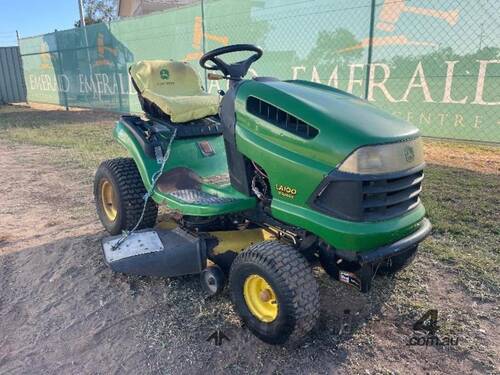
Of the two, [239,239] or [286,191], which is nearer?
[286,191]

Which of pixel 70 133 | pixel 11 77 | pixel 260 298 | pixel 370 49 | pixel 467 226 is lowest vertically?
pixel 70 133

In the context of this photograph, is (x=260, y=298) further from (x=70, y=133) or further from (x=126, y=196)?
(x=70, y=133)

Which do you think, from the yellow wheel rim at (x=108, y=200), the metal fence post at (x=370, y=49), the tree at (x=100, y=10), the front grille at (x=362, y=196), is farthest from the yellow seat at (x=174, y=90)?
the tree at (x=100, y=10)

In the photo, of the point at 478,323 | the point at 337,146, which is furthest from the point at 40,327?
the point at 478,323

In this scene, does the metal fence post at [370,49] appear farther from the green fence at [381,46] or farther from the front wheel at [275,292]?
the front wheel at [275,292]

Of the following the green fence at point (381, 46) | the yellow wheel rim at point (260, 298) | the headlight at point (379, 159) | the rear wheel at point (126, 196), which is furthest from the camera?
the green fence at point (381, 46)

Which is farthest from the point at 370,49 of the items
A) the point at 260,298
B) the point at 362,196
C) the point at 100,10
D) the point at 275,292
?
the point at 100,10

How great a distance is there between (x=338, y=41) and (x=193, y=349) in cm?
547

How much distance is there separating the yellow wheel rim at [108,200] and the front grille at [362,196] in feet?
6.86

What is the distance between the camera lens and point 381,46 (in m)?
6.14

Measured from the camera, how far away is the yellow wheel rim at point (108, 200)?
3.70 m

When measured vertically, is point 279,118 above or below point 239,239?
above

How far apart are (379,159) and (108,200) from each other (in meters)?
2.47

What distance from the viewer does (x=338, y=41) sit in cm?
664
